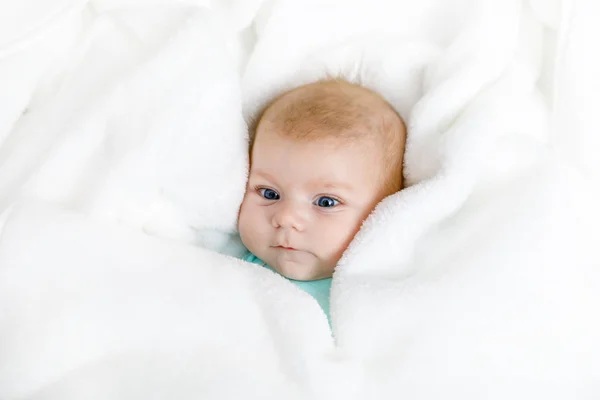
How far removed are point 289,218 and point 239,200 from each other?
121mm

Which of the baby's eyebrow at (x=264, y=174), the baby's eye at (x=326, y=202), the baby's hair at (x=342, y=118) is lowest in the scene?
the baby's eye at (x=326, y=202)

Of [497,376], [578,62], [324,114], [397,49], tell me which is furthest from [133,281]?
[578,62]

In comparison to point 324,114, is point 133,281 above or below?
below

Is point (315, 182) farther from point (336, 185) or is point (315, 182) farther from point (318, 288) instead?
point (318, 288)

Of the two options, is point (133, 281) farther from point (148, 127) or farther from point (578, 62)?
point (578, 62)

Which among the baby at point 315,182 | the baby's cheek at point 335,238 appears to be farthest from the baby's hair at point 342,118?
the baby's cheek at point 335,238

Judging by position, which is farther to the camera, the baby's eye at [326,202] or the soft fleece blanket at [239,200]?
the baby's eye at [326,202]

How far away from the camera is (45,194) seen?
102 centimetres

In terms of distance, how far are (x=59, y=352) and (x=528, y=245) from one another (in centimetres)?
63

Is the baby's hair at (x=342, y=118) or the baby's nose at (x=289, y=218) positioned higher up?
the baby's hair at (x=342, y=118)

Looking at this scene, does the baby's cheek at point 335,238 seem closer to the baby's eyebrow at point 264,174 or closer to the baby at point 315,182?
the baby at point 315,182

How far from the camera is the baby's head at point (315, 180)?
3.56 ft

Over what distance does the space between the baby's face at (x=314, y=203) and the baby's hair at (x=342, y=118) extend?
0.06 feet

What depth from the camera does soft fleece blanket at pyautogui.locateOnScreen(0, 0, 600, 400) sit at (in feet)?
2.89
